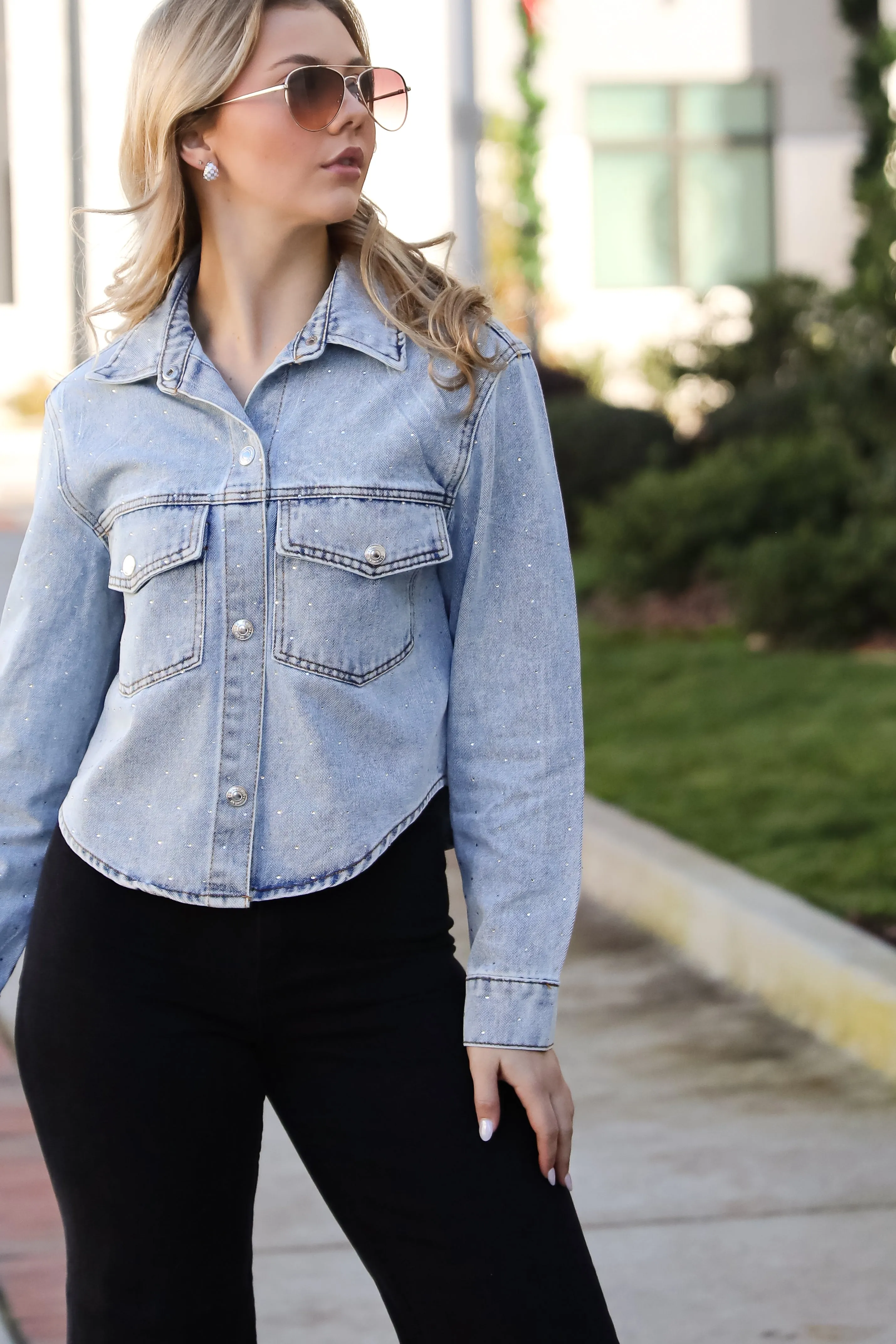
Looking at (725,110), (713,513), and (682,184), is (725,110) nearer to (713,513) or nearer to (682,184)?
(682,184)

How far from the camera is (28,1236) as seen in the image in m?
3.59

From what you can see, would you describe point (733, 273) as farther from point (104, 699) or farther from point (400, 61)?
point (104, 699)

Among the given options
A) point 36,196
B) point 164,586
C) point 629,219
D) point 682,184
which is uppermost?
point 36,196

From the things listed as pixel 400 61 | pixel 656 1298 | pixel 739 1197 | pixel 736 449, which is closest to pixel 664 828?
pixel 739 1197

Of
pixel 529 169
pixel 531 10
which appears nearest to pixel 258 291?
pixel 531 10

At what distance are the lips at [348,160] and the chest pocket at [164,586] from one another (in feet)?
1.30

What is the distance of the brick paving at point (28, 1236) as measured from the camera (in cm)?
325

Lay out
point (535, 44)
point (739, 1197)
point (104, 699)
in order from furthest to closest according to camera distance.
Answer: point (535, 44)
point (739, 1197)
point (104, 699)

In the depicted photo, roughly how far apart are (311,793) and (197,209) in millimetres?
707

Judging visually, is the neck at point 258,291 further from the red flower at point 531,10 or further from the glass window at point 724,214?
the glass window at point 724,214

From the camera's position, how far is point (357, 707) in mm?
A: 1969

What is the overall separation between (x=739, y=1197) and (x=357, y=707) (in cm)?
211

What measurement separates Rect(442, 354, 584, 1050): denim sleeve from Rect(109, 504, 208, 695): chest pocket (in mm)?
273

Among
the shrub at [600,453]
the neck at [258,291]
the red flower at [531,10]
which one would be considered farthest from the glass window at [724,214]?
the neck at [258,291]
